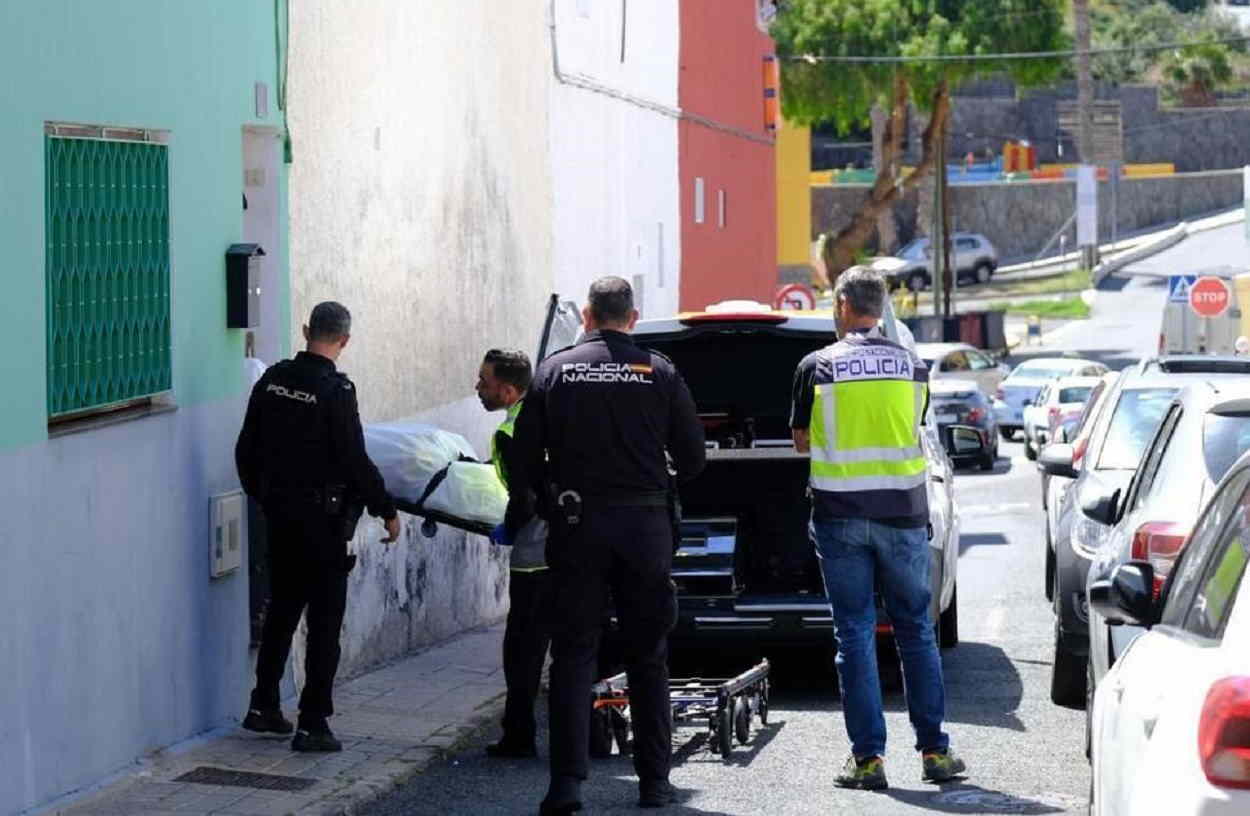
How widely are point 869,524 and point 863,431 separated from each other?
36 centimetres

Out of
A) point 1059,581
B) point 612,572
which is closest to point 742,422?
point 1059,581

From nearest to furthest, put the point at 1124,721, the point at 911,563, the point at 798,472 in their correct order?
the point at 1124,721
the point at 911,563
the point at 798,472

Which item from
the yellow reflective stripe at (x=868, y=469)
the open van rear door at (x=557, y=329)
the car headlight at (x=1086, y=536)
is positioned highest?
the open van rear door at (x=557, y=329)

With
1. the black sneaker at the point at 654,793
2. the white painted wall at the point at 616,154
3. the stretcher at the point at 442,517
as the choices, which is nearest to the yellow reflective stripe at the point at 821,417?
the black sneaker at the point at 654,793

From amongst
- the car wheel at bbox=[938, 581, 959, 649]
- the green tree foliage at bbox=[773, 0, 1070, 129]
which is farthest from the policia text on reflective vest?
the green tree foliage at bbox=[773, 0, 1070, 129]

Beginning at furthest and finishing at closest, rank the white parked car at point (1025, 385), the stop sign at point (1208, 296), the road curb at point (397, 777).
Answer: the white parked car at point (1025, 385)
the stop sign at point (1208, 296)
the road curb at point (397, 777)

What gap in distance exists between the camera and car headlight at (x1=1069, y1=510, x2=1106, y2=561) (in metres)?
10.8

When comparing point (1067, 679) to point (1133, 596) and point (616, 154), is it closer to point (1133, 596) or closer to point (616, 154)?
point (1133, 596)

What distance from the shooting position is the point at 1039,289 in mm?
74375

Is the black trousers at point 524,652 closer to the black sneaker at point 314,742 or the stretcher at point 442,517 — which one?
the stretcher at point 442,517

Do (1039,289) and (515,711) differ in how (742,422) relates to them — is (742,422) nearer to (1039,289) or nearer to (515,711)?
(515,711)

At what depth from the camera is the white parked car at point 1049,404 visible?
1387 inches

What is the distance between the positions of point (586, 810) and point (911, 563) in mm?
1598

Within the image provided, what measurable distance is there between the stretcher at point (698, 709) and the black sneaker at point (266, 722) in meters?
1.28
